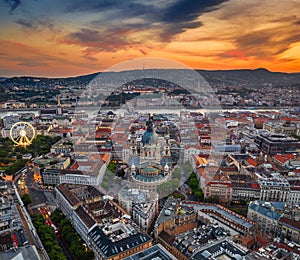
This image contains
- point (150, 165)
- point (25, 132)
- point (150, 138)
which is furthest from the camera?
point (25, 132)

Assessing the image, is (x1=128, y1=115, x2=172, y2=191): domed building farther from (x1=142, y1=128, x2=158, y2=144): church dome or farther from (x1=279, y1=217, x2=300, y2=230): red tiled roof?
(x1=279, y1=217, x2=300, y2=230): red tiled roof

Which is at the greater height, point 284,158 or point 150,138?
point 150,138

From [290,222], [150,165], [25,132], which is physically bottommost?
[290,222]

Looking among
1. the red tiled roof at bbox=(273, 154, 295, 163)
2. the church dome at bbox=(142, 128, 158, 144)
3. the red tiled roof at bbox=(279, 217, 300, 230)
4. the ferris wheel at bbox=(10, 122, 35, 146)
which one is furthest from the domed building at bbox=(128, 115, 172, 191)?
the ferris wheel at bbox=(10, 122, 35, 146)

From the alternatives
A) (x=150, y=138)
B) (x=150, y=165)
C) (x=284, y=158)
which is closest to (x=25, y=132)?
(x=150, y=138)

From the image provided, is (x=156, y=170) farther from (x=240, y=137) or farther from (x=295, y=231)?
(x=240, y=137)

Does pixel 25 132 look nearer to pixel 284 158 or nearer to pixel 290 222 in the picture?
pixel 290 222

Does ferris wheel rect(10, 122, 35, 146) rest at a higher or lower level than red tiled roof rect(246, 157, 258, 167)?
higher

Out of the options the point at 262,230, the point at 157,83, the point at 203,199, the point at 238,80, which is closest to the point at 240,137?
the point at 203,199

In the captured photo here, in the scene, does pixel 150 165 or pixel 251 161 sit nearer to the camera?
pixel 150 165

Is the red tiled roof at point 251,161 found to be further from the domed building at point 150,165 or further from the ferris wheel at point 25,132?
the ferris wheel at point 25,132
